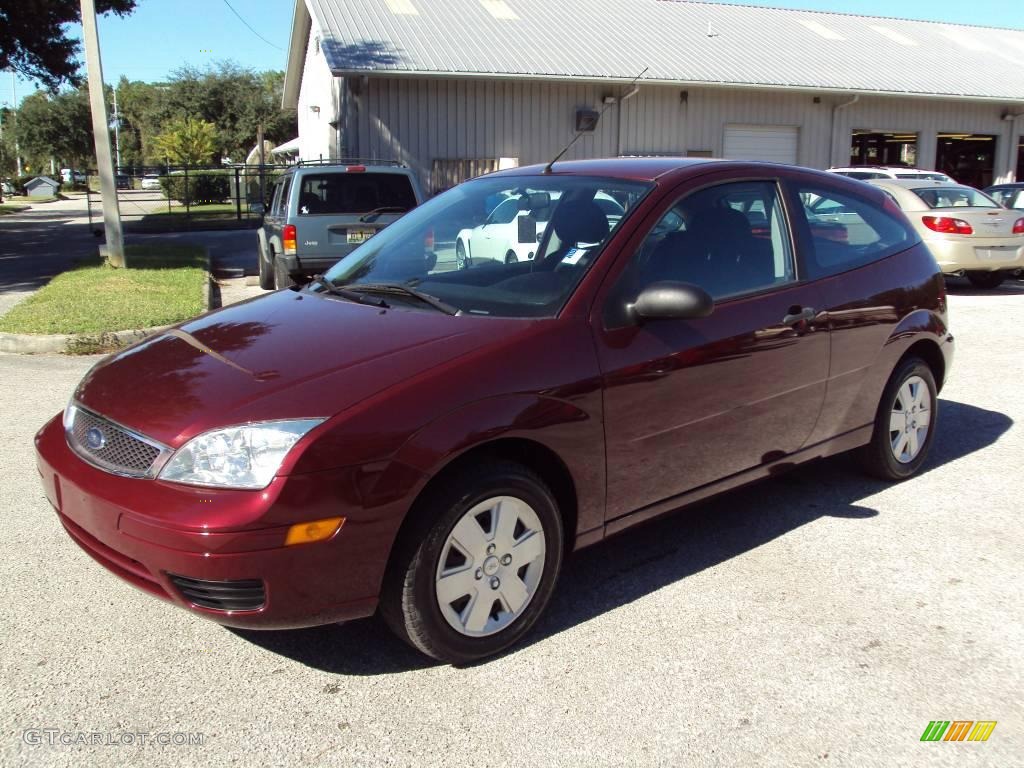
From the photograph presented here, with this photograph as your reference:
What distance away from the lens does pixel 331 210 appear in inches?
439

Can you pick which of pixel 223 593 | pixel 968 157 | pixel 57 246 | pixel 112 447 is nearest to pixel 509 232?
pixel 112 447

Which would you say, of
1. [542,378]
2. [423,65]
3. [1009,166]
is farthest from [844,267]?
[1009,166]

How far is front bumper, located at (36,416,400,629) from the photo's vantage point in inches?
106

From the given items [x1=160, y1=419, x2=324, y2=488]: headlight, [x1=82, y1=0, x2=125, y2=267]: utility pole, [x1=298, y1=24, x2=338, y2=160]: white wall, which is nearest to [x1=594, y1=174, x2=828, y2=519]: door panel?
[x1=160, y1=419, x2=324, y2=488]: headlight

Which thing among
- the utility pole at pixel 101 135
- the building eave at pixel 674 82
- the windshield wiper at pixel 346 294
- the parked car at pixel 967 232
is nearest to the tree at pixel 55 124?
the building eave at pixel 674 82

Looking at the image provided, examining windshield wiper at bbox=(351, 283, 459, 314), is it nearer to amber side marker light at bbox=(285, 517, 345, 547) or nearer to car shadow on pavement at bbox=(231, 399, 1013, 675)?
amber side marker light at bbox=(285, 517, 345, 547)

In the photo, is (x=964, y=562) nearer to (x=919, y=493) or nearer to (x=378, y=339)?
(x=919, y=493)

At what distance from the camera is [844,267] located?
448 cm

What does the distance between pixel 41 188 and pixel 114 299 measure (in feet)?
192

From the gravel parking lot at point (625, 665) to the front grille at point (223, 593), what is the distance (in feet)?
1.27

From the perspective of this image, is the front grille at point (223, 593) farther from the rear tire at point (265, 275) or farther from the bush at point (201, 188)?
the bush at point (201, 188)

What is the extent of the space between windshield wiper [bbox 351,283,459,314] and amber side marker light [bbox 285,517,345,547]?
1.03 meters

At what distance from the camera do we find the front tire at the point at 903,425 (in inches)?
189

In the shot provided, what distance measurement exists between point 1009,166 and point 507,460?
2807cm
